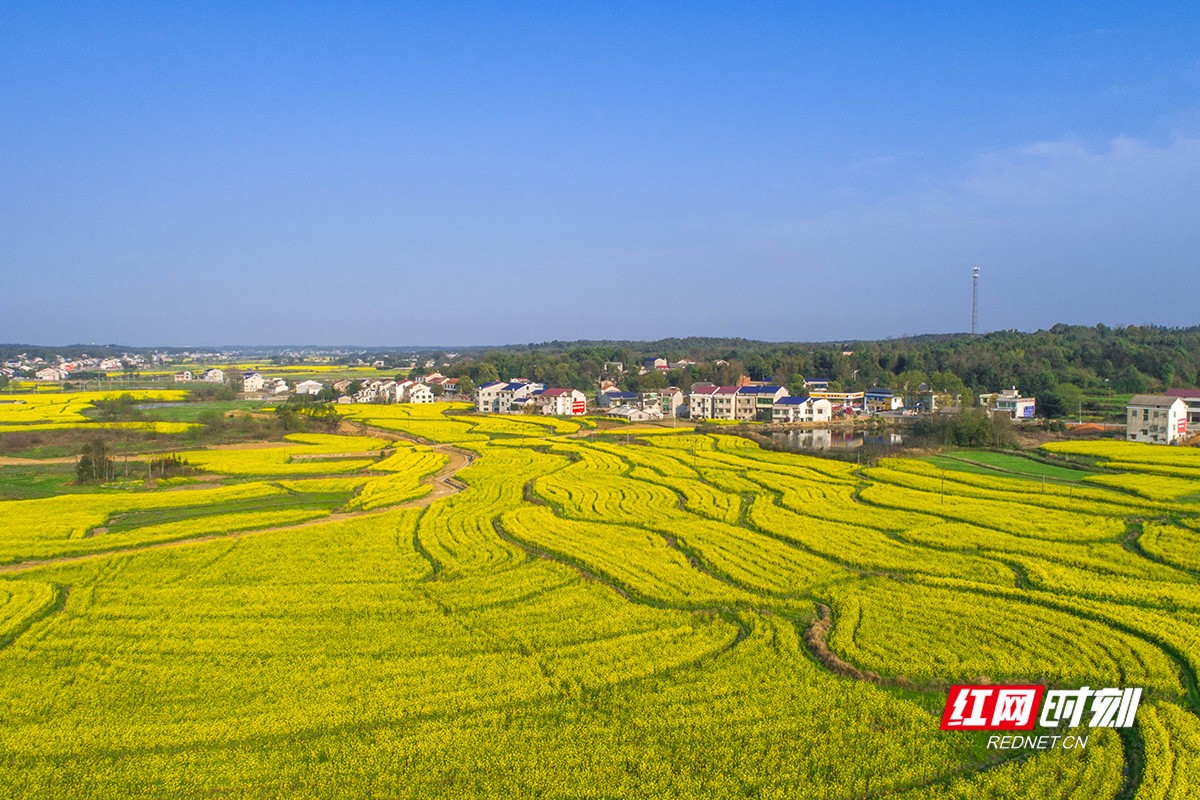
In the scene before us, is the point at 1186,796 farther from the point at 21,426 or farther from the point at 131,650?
the point at 21,426

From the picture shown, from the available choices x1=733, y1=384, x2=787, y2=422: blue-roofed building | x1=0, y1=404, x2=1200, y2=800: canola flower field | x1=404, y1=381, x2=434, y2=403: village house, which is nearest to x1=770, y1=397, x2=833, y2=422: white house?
x1=733, y1=384, x2=787, y2=422: blue-roofed building

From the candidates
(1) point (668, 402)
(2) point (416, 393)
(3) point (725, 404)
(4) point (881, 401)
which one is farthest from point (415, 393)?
(4) point (881, 401)

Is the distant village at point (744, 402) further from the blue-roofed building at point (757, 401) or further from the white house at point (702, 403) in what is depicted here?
the white house at point (702, 403)

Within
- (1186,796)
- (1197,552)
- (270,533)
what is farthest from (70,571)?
(1197,552)

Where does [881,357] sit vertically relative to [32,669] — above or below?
above

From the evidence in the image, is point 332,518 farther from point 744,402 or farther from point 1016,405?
point 1016,405

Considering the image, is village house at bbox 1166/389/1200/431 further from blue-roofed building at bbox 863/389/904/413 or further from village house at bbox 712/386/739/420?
village house at bbox 712/386/739/420

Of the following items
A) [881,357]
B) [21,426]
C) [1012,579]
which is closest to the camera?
[1012,579]
